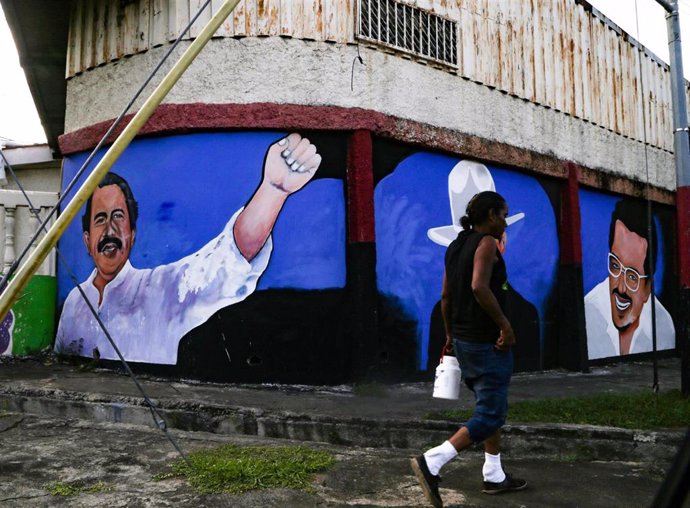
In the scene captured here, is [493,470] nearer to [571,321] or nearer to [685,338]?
[685,338]

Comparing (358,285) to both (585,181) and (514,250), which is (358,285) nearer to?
(514,250)

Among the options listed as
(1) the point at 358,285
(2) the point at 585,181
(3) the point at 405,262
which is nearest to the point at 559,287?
(2) the point at 585,181

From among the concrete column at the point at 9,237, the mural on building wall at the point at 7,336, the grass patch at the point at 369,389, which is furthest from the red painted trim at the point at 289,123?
the grass patch at the point at 369,389

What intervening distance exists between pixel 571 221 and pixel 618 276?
1811 millimetres

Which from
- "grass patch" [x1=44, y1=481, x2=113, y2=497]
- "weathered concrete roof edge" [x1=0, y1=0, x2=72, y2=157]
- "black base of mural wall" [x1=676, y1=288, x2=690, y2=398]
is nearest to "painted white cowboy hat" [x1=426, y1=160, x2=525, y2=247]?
"black base of mural wall" [x1=676, y1=288, x2=690, y2=398]

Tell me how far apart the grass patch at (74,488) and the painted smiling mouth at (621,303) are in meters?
8.07

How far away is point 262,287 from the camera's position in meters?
5.98

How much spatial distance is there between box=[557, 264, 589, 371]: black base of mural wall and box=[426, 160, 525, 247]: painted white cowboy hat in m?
1.86

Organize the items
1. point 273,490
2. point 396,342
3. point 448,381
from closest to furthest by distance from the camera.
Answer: point 273,490, point 448,381, point 396,342

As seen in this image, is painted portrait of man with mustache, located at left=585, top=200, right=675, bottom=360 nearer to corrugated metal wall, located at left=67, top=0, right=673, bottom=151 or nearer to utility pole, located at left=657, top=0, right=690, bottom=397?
corrugated metal wall, located at left=67, top=0, right=673, bottom=151

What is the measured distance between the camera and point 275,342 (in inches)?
233

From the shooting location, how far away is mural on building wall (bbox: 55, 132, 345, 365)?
6.03 meters

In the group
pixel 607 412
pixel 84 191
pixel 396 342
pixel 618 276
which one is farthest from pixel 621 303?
pixel 84 191

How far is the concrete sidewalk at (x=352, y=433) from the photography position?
3391mm
